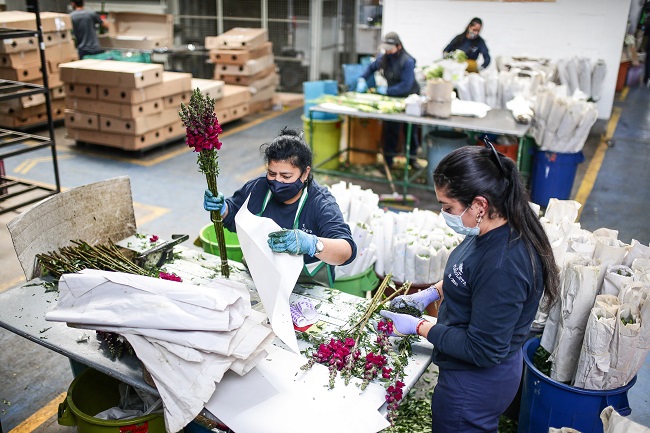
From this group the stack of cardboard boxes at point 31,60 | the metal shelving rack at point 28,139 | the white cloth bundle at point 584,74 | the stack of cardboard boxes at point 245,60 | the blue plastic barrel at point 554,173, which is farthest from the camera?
the stack of cardboard boxes at point 245,60

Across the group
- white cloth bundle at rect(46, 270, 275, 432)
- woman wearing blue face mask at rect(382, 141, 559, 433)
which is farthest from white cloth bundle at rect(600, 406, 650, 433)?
white cloth bundle at rect(46, 270, 275, 432)

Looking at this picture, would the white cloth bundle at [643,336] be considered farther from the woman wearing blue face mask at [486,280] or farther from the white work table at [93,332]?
the white work table at [93,332]

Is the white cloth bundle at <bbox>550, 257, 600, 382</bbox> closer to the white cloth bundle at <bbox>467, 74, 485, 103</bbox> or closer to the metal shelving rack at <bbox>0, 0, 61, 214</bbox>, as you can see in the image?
the white cloth bundle at <bbox>467, 74, 485, 103</bbox>

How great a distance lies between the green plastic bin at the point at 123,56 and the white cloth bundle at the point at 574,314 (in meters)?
9.40

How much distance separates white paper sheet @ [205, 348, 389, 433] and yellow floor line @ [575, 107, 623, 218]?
5.52 m

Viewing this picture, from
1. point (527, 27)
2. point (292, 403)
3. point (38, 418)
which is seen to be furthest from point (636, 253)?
point (527, 27)

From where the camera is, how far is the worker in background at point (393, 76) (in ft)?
25.3

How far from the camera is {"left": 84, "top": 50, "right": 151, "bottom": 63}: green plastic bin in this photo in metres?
10.2

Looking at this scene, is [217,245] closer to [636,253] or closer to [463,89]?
[636,253]

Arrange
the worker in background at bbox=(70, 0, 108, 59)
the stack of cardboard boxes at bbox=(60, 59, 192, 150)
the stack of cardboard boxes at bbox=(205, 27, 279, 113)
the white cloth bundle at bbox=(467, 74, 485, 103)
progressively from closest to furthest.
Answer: the white cloth bundle at bbox=(467, 74, 485, 103) < the stack of cardboard boxes at bbox=(60, 59, 192, 150) < the worker in background at bbox=(70, 0, 108, 59) < the stack of cardboard boxes at bbox=(205, 27, 279, 113)

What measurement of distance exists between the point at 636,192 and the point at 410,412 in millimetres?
5985

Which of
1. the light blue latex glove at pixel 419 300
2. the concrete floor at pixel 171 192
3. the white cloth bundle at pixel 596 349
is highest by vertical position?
the light blue latex glove at pixel 419 300

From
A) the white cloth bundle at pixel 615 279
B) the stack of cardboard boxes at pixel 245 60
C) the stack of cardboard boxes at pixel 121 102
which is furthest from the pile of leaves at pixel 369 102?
the white cloth bundle at pixel 615 279

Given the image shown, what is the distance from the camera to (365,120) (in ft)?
26.4
